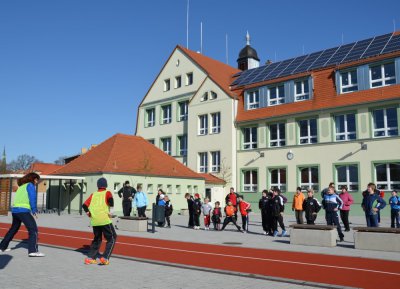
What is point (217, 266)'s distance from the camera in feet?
29.6

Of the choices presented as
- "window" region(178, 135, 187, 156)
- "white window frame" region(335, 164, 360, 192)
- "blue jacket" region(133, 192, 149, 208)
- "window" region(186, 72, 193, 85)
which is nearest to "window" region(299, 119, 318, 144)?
"white window frame" region(335, 164, 360, 192)

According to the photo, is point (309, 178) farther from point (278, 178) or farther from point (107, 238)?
point (107, 238)

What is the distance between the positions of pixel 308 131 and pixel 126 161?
14.0 m

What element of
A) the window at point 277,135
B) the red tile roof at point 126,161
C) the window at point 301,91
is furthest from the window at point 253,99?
the red tile roof at point 126,161

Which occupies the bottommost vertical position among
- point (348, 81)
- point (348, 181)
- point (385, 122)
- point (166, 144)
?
point (348, 181)

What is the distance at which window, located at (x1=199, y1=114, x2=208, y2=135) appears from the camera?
128 ft

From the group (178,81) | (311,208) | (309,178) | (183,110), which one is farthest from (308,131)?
(311,208)

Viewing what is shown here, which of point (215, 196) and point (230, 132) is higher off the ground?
point (230, 132)

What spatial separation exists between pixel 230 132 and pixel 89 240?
24.2 m

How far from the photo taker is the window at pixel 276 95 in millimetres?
34750

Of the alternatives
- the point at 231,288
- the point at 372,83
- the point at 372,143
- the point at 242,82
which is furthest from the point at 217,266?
the point at 242,82

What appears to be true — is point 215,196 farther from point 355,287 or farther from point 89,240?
point 355,287

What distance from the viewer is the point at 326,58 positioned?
34.2m

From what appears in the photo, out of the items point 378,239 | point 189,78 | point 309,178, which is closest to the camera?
point 378,239
